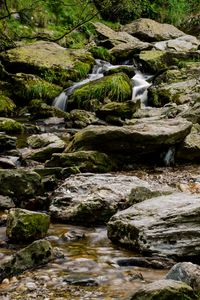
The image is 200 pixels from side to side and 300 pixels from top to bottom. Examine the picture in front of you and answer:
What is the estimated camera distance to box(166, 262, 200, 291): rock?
3.53 m

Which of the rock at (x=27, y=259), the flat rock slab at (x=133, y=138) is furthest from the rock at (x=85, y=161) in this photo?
the rock at (x=27, y=259)

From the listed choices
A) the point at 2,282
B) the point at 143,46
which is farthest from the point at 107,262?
the point at 143,46

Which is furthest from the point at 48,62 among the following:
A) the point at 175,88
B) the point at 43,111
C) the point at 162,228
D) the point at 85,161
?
the point at 162,228

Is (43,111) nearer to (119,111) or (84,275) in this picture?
(119,111)

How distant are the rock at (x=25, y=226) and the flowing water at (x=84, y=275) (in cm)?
20

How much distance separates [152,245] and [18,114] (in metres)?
11.6

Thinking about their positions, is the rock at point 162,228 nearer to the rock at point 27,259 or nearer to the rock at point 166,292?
the rock at point 27,259

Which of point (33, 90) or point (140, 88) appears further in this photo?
point (140, 88)

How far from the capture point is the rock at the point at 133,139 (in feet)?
29.5

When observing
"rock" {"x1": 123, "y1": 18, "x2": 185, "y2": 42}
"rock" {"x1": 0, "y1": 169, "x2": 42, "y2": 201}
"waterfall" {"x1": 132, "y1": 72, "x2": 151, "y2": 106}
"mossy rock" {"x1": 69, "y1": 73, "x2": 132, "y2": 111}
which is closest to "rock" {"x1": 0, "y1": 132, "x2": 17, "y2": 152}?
"rock" {"x1": 0, "y1": 169, "x2": 42, "y2": 201}

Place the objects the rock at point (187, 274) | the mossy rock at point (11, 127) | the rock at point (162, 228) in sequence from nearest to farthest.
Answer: the rock at point (187, 274) → the rock at point (162, 228) → the mossy rock at point (11, 127)

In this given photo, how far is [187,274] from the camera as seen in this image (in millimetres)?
3611

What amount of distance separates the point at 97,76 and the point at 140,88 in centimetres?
247

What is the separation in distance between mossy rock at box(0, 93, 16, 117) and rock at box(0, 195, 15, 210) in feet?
30.1
